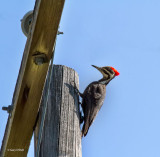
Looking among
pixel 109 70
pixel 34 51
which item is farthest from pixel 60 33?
pixel 109 70

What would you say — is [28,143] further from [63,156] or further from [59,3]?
[59,3]

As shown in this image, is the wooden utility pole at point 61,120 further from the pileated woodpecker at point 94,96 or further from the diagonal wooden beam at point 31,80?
the pileated woodpecker at point 94,96

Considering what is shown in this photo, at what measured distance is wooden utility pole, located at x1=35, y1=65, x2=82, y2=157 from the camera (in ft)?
9.36

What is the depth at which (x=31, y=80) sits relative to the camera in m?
2.85

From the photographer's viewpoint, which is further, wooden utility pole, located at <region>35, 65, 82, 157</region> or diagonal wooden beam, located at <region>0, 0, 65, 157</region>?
wooden utility pole, located at <region>35, 65, 82, 157</region>

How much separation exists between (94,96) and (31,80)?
3.05 metres

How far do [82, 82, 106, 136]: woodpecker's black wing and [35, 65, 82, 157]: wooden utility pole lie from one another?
3.34 feet

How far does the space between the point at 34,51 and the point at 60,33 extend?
261 millimetres

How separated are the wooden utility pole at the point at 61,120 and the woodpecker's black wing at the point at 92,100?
1.02 m

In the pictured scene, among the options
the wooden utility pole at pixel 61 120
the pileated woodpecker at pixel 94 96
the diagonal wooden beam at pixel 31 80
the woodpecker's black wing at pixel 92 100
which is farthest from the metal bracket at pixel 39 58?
the woodpecker's black wing at pixel 92 100

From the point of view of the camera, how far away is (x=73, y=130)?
2.99 m

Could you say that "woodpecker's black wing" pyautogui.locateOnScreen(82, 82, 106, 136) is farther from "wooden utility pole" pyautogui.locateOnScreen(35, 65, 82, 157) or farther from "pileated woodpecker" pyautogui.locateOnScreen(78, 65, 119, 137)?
"wooden utility pole" pyautogui.locateOnScreen(35, 65, 82, 157)

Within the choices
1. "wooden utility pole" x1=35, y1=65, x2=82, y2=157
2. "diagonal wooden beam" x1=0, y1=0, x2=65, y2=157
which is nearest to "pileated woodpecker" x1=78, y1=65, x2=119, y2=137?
"wooden utility pole" x1=35, y1=65, x2=82, y2=157

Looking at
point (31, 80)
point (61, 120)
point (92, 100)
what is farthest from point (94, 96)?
point (31, 80)
